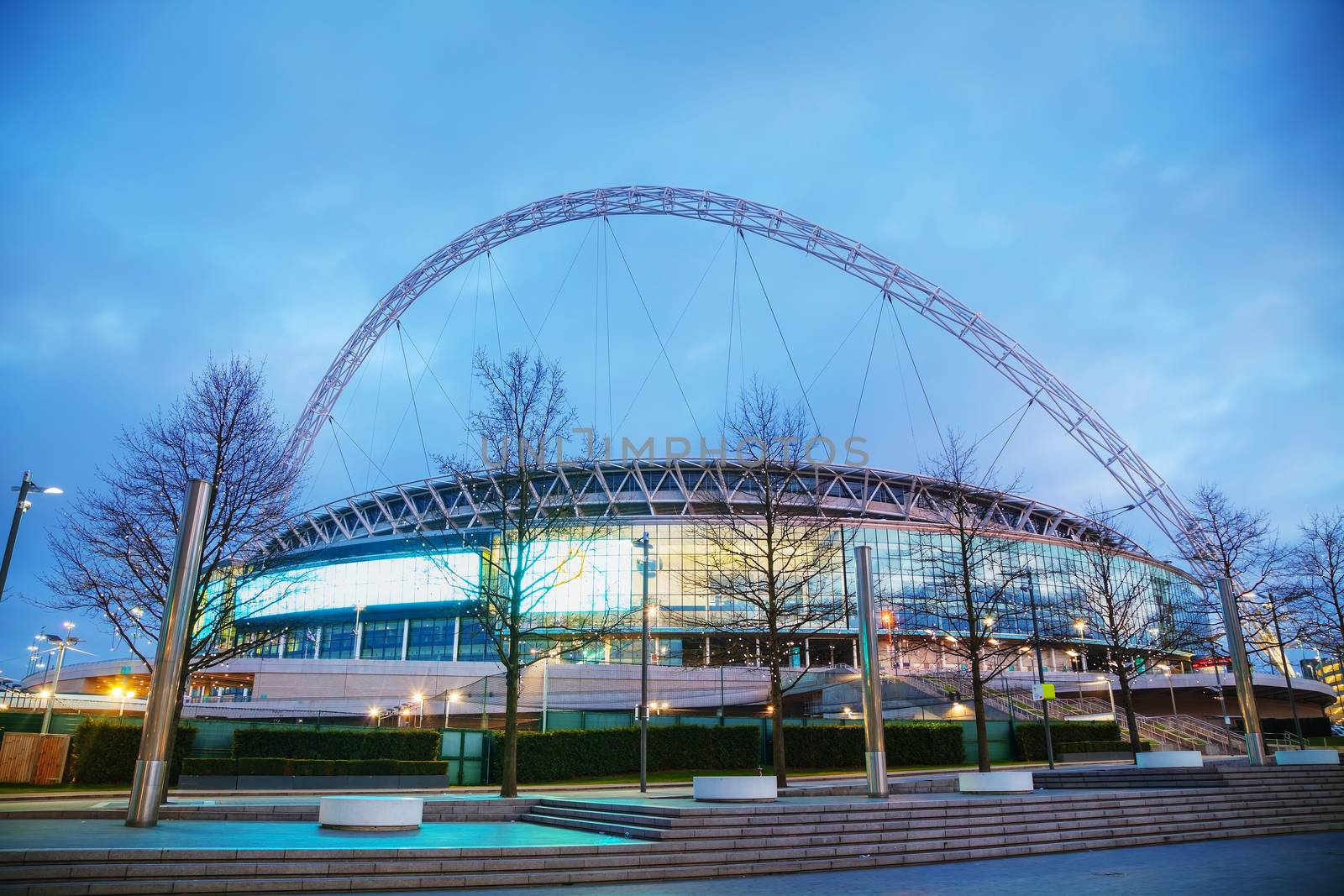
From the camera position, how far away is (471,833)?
673 inches

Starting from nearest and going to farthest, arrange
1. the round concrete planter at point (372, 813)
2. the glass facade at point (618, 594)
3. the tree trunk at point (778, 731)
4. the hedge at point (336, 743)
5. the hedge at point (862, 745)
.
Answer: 1. the round concrete planter at point (372, 813)
2. the tree trunk at point (778, 731)
3. the hedge at point (336, 743)
4. the hedge at point (862, 745)
5. the glass facade at point (618, 594)

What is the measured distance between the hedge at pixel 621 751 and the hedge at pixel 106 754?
39.3ft

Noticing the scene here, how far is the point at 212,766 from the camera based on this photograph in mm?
30406

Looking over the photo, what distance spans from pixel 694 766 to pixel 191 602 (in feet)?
84.7

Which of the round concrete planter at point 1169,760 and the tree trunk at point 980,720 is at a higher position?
the tree trunk at point 980,720

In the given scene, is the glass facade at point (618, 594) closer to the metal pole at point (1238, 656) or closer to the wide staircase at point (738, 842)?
the metal pole at point (1238, 656)

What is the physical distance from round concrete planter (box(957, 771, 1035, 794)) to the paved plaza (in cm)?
579

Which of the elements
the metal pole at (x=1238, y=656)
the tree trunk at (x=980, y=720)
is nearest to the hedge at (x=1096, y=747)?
the metal pole at (x=1238, y=656)

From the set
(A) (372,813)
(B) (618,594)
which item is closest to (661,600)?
(B) (618,594)

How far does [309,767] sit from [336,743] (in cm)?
199

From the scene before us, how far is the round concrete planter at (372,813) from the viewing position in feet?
55.4

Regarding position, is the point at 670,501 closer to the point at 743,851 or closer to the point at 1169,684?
the point at 1169,684

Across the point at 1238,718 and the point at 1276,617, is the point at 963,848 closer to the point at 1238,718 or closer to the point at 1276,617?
the point at 1276,617

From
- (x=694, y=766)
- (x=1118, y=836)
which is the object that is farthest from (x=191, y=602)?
(x=694, y=766)
